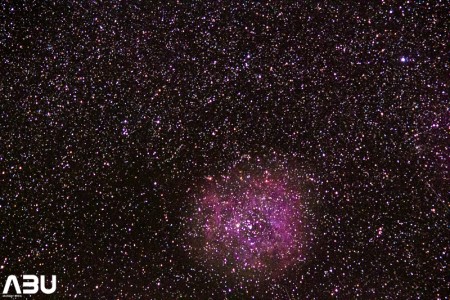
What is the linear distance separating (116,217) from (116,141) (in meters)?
0.09

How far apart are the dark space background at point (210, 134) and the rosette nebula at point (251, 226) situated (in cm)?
2

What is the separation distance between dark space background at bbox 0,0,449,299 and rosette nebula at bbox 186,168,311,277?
2cm

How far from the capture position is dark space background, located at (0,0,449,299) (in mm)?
420

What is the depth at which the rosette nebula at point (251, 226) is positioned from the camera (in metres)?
0.43

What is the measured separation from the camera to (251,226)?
43cm

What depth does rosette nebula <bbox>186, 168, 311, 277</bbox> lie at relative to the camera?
428mm

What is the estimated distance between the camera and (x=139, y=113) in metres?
0.45

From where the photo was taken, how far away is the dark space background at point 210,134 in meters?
0.42

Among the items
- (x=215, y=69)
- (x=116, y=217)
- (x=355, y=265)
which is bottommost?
(x=355, y=265)

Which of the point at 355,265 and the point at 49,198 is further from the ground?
the point at 49,198

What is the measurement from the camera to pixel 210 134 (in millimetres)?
442

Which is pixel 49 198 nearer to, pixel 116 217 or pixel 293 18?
pixel 116 217

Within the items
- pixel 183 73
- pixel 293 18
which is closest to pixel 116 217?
pixel 183 73

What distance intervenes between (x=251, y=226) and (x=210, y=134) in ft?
0.37
